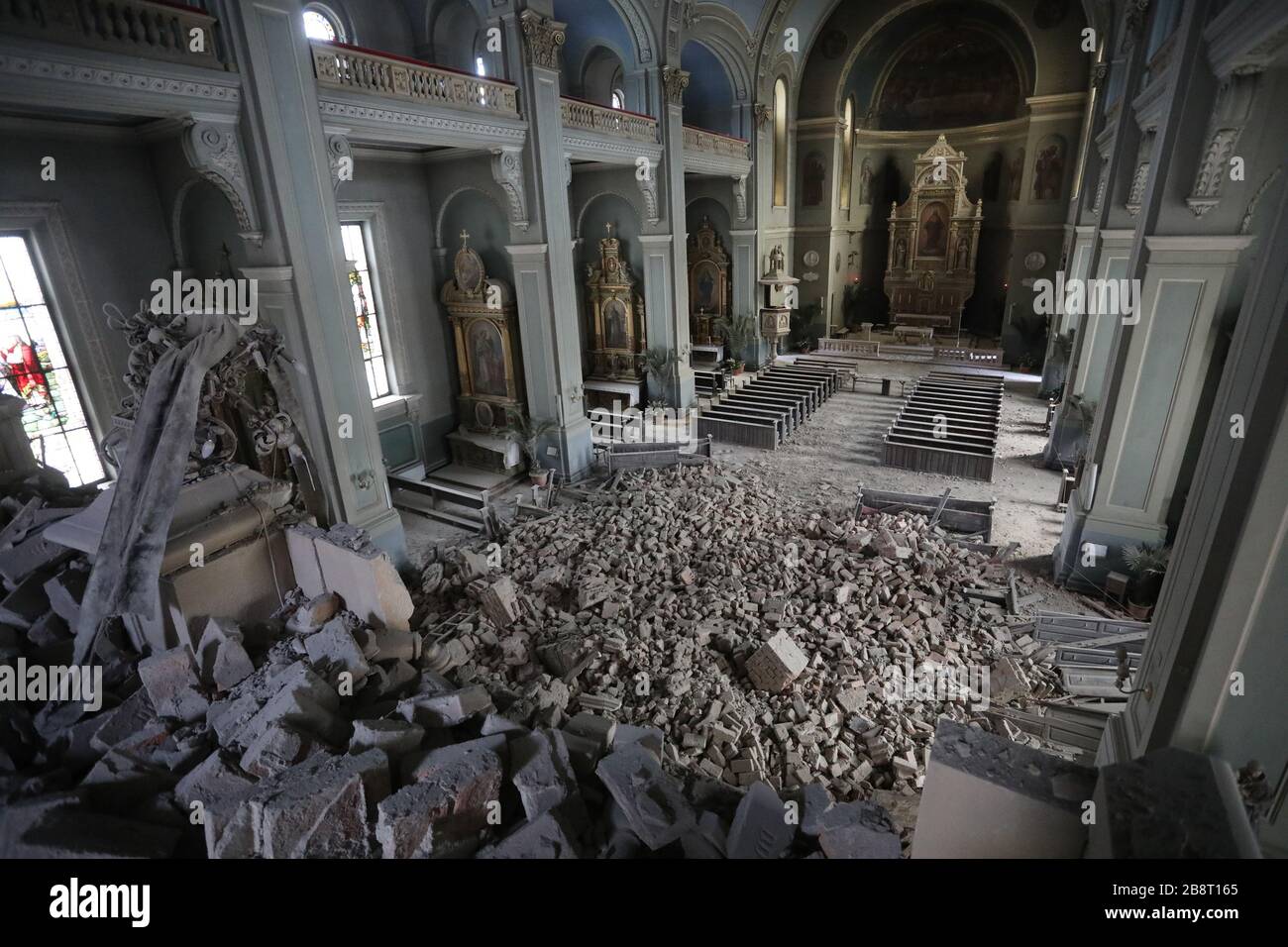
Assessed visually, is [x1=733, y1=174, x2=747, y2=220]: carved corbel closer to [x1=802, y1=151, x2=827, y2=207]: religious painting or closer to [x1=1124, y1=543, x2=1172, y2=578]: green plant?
[x1=802, y1=151, x2=827, y2=207]: religious painting

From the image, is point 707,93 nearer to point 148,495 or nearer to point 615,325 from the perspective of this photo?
point 615,325

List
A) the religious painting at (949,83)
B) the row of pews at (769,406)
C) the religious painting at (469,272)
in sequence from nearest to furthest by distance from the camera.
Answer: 1. the religious painting at (469,272)
2. the row of pews at (769,406)
3. the religious painting at (949,83)

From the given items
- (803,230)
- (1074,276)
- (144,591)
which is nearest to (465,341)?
(144,591)

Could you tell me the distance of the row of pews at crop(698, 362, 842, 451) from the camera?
14.6m

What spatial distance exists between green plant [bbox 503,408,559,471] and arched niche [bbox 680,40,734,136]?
12.5 m

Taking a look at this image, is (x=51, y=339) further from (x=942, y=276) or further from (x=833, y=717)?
(x=942, y=276)

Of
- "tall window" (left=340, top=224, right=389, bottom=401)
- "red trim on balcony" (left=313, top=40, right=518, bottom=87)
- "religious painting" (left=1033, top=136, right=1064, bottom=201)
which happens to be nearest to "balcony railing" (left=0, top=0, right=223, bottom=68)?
"red trim on balcony" (left=313, top=40, right=518, bottom=87)

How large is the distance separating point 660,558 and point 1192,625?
586 centimetres

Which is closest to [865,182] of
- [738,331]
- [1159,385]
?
[738,331]

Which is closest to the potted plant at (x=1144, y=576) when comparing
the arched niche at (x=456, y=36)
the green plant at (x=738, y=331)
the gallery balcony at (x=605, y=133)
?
the gallery balcony at (x=605, y=133)

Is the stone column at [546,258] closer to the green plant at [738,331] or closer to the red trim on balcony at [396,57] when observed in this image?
the red trim on balcony at [396,57]

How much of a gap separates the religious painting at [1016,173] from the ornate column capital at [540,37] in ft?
56.8

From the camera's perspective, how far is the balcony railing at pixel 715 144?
16.4 m

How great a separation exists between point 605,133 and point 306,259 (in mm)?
7477
